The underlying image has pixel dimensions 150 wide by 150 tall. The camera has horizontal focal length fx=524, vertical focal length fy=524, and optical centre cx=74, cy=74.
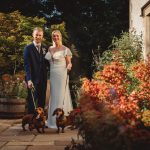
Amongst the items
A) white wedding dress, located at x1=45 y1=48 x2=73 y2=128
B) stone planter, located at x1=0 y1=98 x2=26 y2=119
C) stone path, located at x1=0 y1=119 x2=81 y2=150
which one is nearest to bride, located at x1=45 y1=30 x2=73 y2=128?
white wedding dress, located at x1=45 y1=48 x2=73 y2=128

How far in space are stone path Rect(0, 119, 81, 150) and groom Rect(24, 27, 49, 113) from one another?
62 cm

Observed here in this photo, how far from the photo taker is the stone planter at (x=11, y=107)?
11.4m

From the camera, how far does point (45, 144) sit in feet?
24.8

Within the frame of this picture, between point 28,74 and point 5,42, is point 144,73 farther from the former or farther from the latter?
→ point 5,42

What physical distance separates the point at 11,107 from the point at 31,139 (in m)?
3.39

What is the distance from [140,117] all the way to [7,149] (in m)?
2.52

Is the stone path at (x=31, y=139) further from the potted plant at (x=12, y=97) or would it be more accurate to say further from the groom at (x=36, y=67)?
the potted plant at (x=12, y=97)

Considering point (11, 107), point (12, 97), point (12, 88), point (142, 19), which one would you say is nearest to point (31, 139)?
point (11, 107)

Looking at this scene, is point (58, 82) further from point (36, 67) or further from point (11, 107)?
point (11, 107)

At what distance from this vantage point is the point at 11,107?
11.5 meters

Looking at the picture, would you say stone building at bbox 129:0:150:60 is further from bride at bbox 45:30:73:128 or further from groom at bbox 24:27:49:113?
groom at bbox 24:27:49:113

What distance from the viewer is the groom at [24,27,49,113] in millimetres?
9664

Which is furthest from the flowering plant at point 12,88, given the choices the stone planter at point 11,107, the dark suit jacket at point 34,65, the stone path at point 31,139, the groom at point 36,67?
the dark suit jacket at point 34,65

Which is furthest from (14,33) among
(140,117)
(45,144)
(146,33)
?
(140,117)
